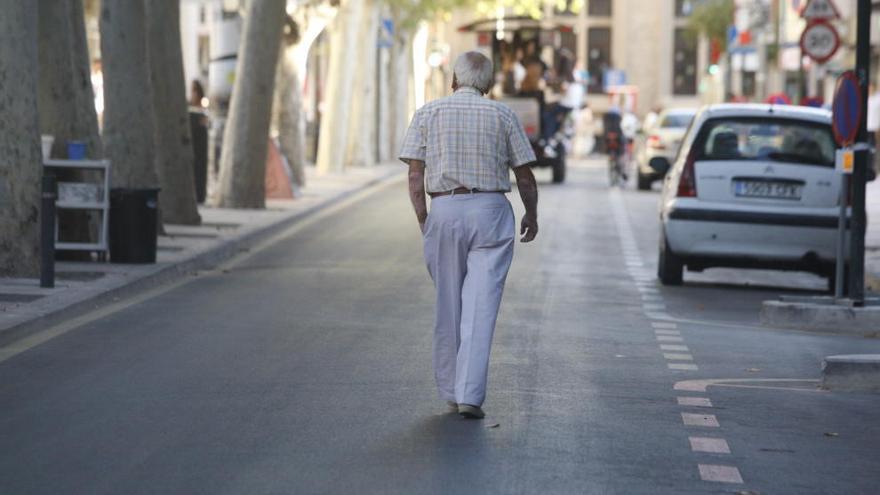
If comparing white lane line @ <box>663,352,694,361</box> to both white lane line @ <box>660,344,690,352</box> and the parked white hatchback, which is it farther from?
the parked white hatchback

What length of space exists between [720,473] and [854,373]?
10.8ft

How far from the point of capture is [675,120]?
45750mm

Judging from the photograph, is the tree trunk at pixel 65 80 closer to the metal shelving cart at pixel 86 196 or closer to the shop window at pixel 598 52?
the metal shelving cart at pixel 86 196

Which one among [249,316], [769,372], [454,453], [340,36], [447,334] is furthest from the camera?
[340,36]

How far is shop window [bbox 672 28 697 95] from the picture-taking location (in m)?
111

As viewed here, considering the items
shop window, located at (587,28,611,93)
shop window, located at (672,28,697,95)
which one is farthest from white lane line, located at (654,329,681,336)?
shop window, located at (587,28,611,93)

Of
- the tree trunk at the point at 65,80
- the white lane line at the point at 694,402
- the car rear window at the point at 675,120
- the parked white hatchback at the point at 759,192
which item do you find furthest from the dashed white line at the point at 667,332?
the car rear window at the point at 675,120

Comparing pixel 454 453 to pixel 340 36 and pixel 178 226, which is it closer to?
pixel 178 226

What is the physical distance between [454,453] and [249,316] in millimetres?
6559

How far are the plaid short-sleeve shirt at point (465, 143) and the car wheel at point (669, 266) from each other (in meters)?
8.94

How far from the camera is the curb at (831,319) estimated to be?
1551 centimetres

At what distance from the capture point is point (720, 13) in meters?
81.6

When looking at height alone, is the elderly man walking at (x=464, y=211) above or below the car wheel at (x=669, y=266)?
above

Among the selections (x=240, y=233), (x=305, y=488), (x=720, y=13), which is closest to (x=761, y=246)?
(x=240, y=233)
